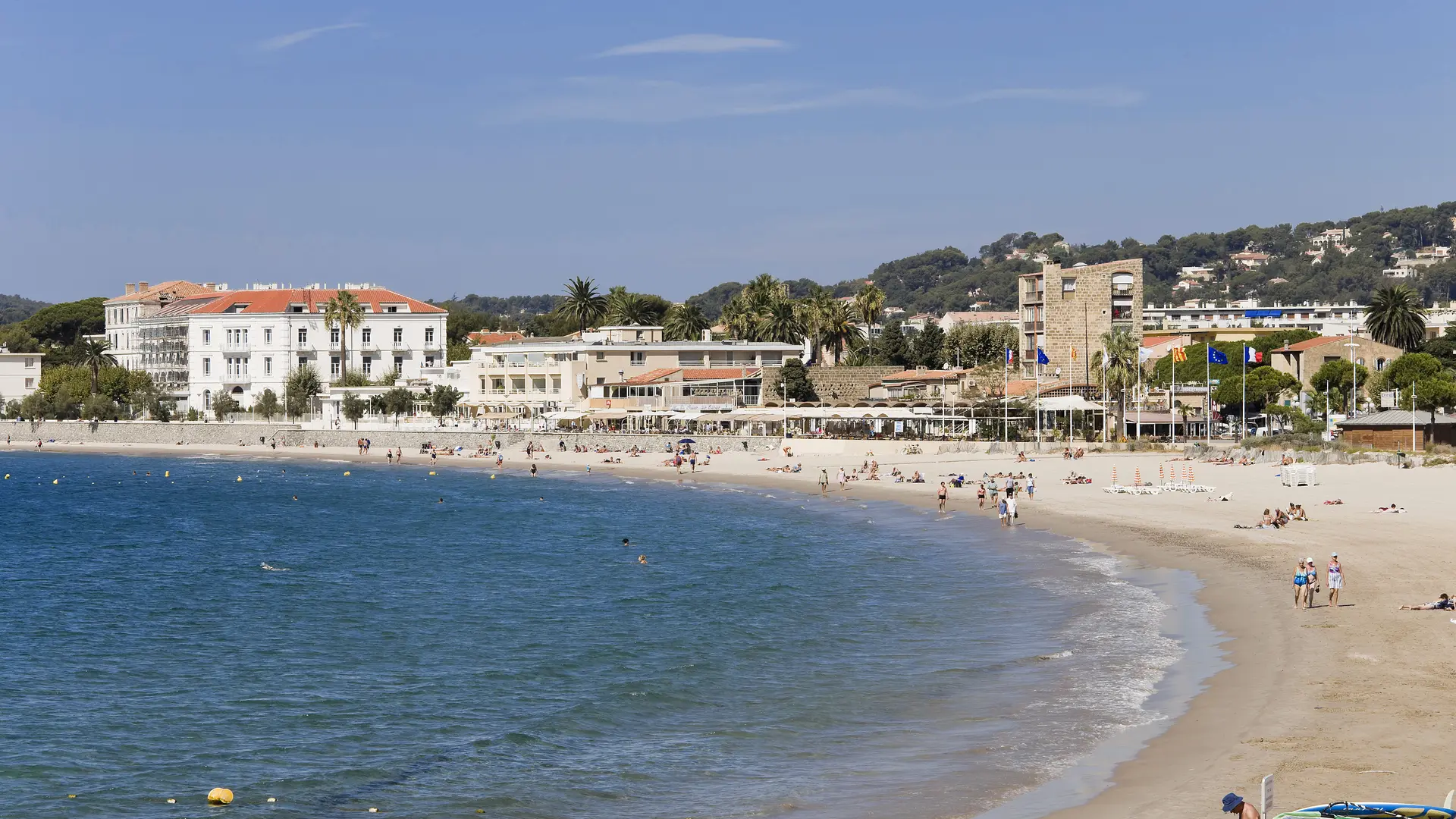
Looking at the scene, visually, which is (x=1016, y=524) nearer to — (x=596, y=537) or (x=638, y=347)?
(x=596, y=537)

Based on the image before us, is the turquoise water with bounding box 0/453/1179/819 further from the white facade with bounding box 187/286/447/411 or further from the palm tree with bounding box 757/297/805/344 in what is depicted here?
the white facade with bounding box 187/286/447/411

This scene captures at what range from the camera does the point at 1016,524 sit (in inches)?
1800

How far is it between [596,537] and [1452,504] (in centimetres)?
2653

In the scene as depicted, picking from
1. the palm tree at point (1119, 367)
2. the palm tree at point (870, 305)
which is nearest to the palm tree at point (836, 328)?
the palm tree at point (870, 305)

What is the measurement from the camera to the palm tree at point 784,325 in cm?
10862

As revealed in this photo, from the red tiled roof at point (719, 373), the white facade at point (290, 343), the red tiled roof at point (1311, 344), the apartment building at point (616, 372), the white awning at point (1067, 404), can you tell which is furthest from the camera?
the white facade at point (290, 343)

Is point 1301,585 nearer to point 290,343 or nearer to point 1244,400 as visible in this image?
point 1244,400

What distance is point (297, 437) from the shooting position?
360ft

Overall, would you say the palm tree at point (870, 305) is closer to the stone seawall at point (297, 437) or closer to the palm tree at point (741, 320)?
the palm tree at point (741, 320)

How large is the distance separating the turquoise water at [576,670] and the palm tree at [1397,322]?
193 ft

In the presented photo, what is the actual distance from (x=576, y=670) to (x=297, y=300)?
349 ft

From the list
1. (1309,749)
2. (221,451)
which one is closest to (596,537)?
(1309,749)

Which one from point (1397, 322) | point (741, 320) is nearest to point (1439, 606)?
point (1397, 322)

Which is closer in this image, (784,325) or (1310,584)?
(1310,584)
